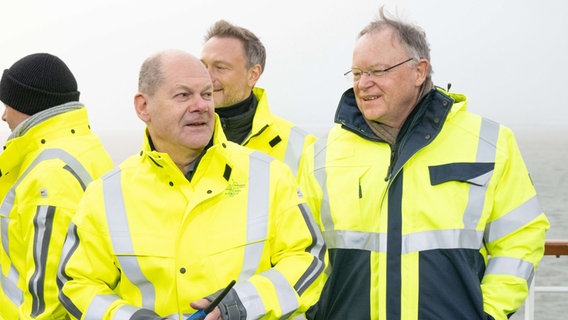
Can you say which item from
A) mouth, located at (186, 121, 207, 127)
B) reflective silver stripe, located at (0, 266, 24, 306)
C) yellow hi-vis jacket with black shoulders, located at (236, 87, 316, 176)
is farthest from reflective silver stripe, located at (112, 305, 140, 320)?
yellow hi-vis jacket with black shoulders, located at (236, 87, 316, 176)

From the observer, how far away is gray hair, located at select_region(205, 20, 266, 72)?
3.75 metres

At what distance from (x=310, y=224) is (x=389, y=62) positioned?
642 millimetres

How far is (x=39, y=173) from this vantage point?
2736mm

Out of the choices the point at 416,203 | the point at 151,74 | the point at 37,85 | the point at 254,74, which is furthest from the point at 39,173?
the point at 254,74

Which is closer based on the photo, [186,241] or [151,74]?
[186,241]

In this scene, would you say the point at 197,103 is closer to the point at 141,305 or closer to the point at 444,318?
the point at 141,305

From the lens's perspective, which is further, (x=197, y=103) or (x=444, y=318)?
(x=444, y=318)

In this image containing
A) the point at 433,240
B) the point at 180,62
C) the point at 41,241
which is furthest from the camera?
the point at 41,241

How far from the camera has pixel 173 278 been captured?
2.27m

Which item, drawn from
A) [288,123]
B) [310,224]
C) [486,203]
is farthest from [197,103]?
[288,123]

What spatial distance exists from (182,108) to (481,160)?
93cm

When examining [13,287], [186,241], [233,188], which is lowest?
[13,287]

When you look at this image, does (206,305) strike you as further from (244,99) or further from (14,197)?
(244,99)

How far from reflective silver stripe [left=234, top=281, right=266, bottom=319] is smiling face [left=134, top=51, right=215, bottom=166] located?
0.42 m
